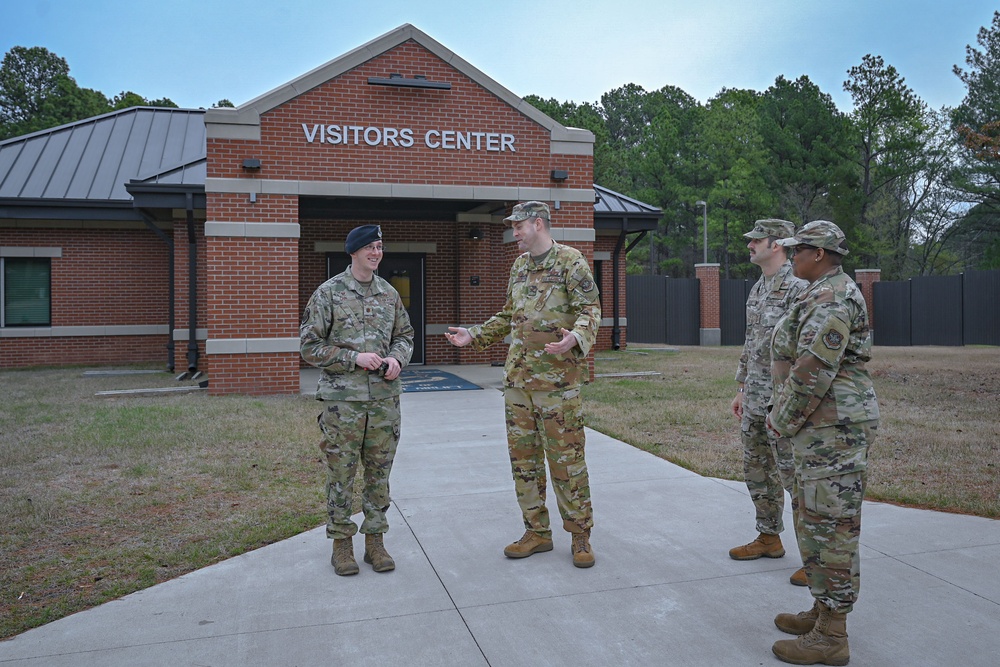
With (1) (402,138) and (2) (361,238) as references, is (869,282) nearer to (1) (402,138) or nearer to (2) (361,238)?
(1) (402,138)

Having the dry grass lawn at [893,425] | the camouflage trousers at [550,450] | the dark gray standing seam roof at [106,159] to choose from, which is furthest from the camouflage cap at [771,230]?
the dark gray standing seam roof at [106,159]

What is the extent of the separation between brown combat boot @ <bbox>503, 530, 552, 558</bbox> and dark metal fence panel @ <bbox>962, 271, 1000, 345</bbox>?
27.7 m

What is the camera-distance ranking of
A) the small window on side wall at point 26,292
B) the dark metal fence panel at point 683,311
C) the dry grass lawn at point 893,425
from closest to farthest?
the dry grass lawn at point 893,425 → the small window on side wall at point 26,292 → the dark metal fence panel at point 683,311

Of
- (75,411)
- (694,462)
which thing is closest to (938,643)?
(694,462)

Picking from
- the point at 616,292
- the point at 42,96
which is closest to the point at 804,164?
the point at 616,292

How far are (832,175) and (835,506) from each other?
1759 inches

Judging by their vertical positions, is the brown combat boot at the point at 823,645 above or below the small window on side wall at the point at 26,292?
below

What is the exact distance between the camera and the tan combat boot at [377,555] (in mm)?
4852

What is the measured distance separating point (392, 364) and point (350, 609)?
1376mm

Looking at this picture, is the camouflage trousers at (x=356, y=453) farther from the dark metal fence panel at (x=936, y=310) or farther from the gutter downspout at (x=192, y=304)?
the dark metal fence panel at (x=936, y=310)

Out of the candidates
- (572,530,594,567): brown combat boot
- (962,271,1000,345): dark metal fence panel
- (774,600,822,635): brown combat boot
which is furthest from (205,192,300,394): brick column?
(962,271,1000,345): dark metal fence panel

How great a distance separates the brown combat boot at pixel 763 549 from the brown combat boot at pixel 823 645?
1.32m

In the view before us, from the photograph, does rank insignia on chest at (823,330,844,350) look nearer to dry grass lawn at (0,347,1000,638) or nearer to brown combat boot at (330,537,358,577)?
brown combat boot at (330,537,358,577)

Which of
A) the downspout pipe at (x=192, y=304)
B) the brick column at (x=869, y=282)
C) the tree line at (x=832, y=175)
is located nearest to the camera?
the downspout pipe at (x=192, y=304)
